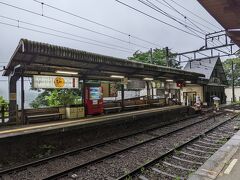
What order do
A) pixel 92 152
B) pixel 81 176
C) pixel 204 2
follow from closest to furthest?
pixel 204 2 → pixel 81 176 → pixel 92 152

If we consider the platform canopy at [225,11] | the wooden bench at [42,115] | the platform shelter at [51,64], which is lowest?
the wooden bench at [42,115]

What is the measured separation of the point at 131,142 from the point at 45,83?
18.1 ft

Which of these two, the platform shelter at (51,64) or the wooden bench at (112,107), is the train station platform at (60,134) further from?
the platform shelter at (51,64)

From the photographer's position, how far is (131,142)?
12289 millimetres

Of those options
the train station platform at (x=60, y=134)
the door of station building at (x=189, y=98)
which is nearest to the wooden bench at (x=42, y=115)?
the train station platform at (x=60, y=134)

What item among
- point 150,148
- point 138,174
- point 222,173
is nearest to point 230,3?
point 222,173

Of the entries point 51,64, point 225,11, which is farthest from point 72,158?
point 225,11

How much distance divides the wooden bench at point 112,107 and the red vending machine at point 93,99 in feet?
3.89

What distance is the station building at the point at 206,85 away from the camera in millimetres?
34725

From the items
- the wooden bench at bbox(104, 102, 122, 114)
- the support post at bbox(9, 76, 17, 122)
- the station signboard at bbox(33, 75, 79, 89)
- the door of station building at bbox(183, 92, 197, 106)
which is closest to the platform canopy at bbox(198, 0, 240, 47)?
the station signboard at bbox(33, 75, 79, 89)

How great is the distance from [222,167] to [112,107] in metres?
13.2

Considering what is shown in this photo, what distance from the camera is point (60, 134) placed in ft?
36.6

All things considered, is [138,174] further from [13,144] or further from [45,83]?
[45,83]

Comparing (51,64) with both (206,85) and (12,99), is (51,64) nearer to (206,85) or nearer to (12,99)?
(12,99)
